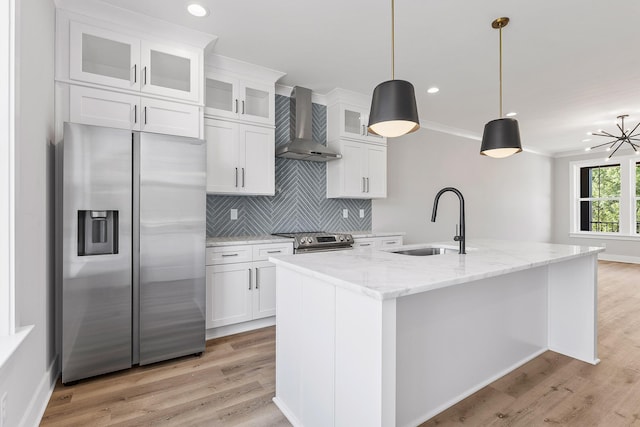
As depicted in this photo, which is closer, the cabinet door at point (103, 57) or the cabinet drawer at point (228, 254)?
the cabinet door at point (103, 57)

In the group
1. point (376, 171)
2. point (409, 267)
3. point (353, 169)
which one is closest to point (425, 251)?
point (409, 267)

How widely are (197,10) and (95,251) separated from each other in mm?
1904

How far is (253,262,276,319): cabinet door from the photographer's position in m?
3.12

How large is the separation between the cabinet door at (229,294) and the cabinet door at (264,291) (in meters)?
0.06

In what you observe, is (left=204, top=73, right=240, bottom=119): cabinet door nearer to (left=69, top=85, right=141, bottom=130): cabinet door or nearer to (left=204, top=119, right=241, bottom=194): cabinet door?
(left=204, top=119, right=241, bottom=194): cabinet door

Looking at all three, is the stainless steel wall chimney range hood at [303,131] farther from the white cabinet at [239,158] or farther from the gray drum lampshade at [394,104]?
the gray drum lampshade at [394,104]

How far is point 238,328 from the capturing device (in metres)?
3.10

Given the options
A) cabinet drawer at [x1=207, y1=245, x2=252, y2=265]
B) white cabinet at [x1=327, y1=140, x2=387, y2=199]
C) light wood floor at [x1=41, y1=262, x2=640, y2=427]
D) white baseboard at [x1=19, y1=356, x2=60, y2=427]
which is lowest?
light wood floor at [x1=41, y1=262, x2=640, y2=427]

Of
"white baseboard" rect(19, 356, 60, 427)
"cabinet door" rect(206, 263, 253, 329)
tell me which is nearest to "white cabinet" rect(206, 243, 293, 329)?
"cabinet door" rect(206, 263, 253, 329)

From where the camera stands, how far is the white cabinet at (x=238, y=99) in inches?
124

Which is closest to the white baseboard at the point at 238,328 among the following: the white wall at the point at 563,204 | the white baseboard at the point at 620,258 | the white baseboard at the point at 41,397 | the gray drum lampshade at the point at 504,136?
the white baseboard at the point at 41,397

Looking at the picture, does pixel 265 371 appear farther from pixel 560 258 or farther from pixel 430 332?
pixel 560 258

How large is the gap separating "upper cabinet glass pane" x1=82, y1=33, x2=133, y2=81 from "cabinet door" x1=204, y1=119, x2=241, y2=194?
77cm

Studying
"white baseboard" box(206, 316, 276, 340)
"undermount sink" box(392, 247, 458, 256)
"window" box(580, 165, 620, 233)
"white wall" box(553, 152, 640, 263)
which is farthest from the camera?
"white wall" box(553, 152, 640, 263)
